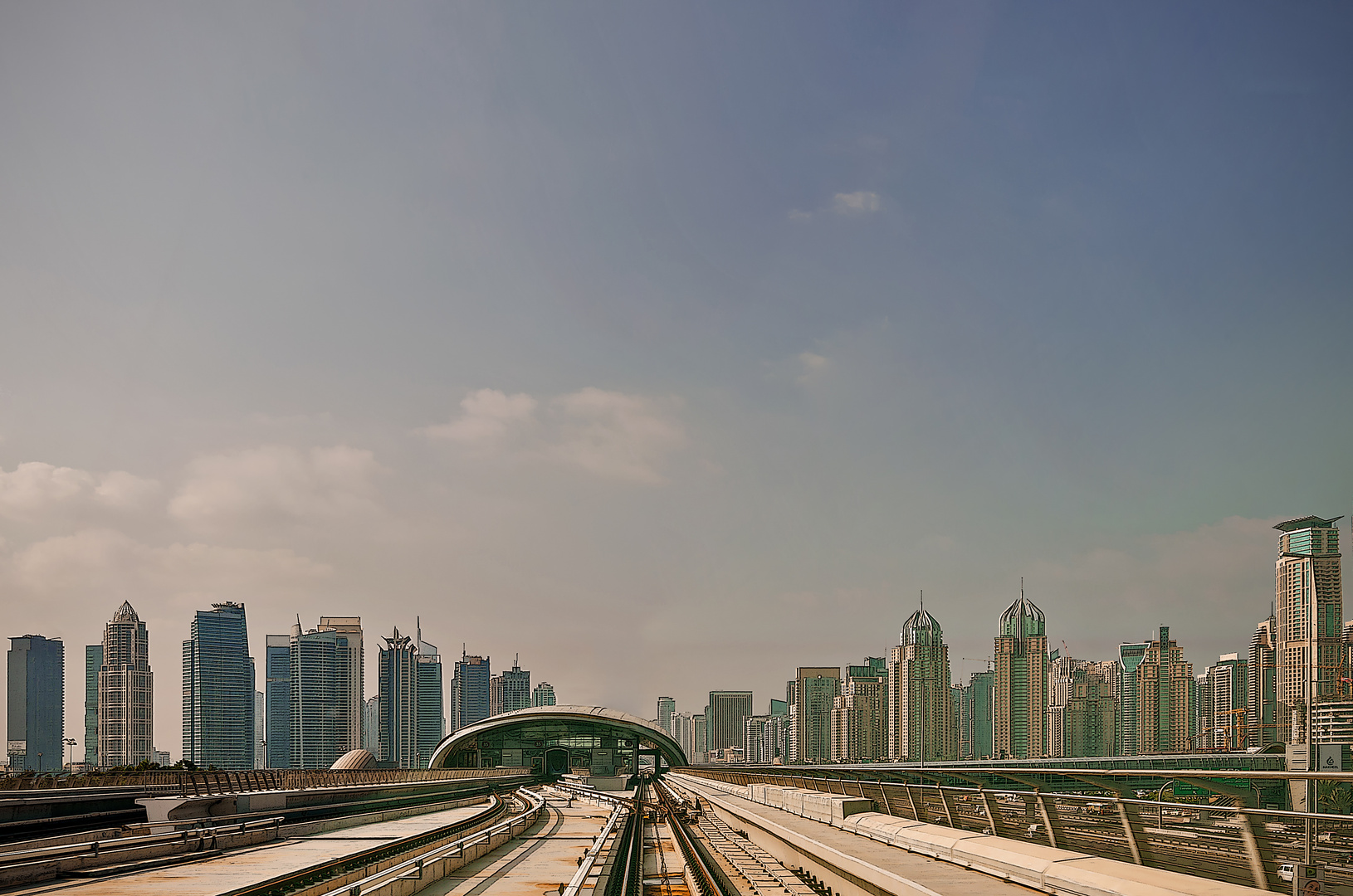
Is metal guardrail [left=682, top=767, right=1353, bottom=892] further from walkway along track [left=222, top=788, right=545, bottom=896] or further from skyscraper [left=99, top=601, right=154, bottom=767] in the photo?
skyscraper [left=99, top=601, right=154, bottom=767]

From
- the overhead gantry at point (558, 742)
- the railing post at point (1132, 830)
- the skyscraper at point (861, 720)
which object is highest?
the railing post at point (1132, 830)

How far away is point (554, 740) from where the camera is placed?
390 ft

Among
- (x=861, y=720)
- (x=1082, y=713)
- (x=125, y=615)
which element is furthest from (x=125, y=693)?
(x=1082, y=713)

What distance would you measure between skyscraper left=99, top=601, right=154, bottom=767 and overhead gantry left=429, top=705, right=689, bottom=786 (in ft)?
245

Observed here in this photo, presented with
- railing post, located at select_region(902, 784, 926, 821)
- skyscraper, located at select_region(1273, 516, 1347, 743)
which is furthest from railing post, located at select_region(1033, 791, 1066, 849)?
skyscraper, located at select_region(1273, 516, 1347, 743)

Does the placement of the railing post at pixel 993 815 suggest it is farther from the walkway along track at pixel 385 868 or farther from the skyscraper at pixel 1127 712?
the skyscraper at pixel 1127 712

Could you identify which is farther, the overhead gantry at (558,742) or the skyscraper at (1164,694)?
the skyscraper at (1164,694)

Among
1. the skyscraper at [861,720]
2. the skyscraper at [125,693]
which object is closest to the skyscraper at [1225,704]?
the skyscraper at [861,720]

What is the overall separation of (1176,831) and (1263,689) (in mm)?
149352

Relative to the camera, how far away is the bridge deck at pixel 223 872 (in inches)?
397

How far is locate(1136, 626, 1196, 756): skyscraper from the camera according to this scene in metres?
160

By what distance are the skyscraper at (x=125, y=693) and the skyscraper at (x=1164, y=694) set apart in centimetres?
17221

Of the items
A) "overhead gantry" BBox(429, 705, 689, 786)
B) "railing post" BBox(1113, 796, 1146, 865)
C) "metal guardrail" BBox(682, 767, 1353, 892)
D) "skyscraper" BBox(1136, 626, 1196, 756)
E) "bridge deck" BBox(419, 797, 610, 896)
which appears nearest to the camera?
"metal guardrail" BBox(682, 767, 1353, 892)

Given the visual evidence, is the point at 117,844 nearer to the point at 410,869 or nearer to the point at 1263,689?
the point at 410,869
